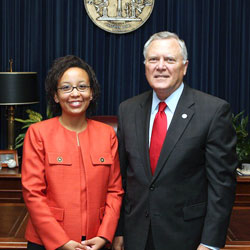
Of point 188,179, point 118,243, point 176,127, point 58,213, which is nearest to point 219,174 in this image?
point 188,179

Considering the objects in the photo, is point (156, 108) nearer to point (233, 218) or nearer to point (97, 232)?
point (97, 232)

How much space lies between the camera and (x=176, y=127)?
6.19 feet

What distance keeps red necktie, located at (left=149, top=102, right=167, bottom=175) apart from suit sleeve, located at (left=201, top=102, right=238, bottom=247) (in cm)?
22

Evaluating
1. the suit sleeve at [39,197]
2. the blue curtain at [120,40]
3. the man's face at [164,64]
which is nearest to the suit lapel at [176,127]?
the man's face at [164,64]

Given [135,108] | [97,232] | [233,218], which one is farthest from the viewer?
[233,218]

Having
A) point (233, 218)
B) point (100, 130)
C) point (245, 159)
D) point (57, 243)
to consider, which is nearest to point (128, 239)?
point (57, 243)

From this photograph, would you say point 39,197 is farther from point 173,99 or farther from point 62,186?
point 173,99

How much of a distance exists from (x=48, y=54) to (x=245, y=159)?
225 centimetres

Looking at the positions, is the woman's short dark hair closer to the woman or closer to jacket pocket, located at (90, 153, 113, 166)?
the woman

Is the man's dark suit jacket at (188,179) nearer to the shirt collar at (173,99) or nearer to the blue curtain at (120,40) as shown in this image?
the shirt collar at (173,99)

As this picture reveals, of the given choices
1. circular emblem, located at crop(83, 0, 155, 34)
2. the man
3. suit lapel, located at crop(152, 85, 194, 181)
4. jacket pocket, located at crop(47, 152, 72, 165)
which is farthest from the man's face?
circular emblem, located at crop(83, 0, 155, 34)

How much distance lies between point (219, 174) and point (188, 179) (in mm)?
139

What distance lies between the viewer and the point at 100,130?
80.2 inches

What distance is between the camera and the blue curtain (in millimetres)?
4273
